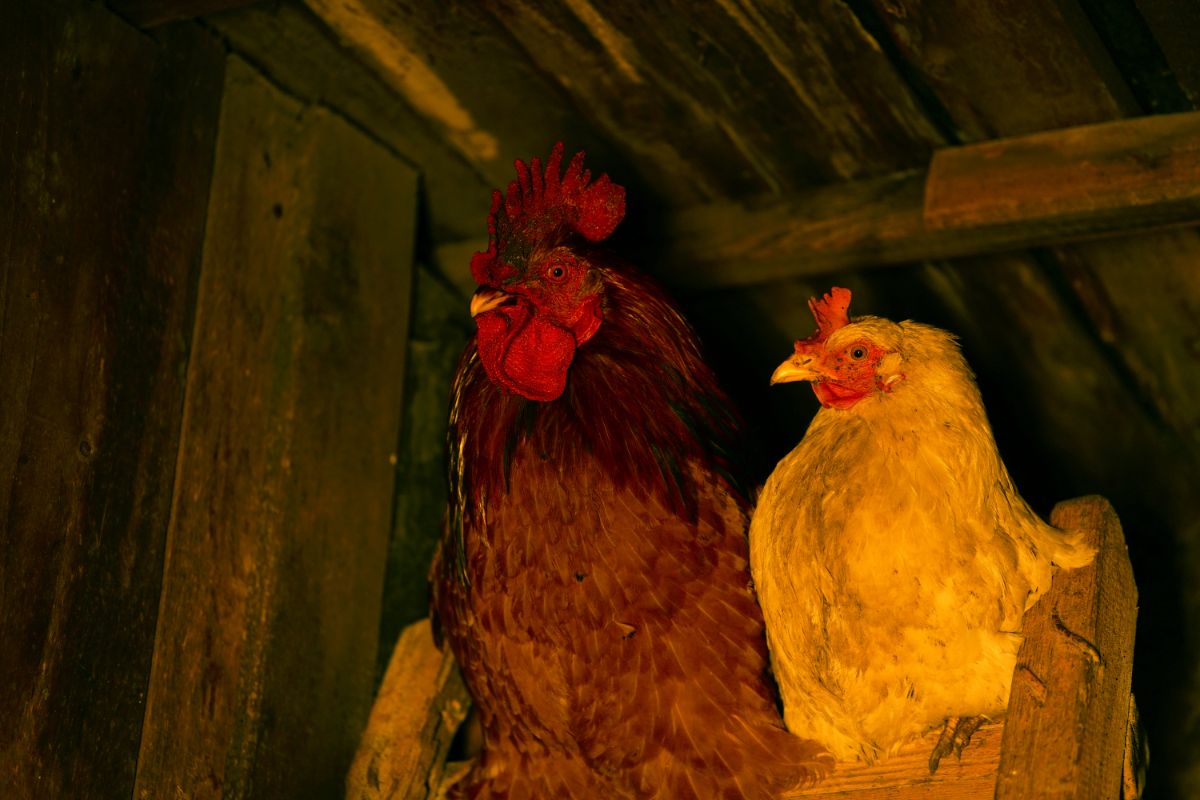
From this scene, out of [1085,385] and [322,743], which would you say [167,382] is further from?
[1085,385]

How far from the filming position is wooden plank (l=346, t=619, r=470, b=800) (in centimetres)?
222

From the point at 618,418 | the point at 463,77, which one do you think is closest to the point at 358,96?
the point at 463,77

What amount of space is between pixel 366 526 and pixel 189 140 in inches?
33.7

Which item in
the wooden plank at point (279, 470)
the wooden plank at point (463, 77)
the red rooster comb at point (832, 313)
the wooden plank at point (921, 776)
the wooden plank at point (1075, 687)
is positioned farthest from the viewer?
the wooden plank at point (463, 77)

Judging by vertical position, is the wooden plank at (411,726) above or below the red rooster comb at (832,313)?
below

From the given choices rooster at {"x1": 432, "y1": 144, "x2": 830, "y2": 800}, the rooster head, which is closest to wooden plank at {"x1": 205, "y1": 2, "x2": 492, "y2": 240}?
rooster at {"x1": 432, "y1": 144, "x2": 830, "y2": 800}

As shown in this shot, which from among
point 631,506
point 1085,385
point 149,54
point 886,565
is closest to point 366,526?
point 631,506

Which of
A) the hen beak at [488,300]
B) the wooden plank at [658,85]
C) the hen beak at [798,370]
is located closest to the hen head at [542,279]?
the hen beak at [488,300]

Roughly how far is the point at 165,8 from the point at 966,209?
1.49 meters

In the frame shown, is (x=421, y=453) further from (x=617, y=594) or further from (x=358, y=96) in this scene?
(x=617, y=594)

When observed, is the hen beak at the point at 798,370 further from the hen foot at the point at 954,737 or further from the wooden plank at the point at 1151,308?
the wooden plank at the point at 1151,308

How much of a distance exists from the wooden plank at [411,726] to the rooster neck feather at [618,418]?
36 cm

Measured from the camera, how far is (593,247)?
2.11 meters

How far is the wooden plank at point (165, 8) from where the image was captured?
197 centimetres
